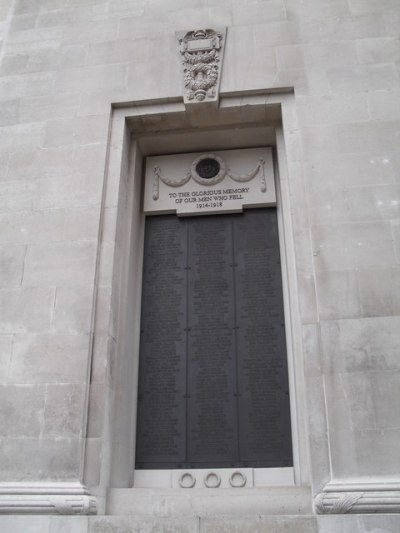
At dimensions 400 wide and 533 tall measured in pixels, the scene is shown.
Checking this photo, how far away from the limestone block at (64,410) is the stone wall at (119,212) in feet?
0.07

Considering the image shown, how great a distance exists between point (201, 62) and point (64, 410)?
7079 mm

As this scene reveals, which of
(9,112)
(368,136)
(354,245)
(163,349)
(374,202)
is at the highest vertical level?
(9,112)

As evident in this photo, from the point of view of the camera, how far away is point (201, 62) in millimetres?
10344

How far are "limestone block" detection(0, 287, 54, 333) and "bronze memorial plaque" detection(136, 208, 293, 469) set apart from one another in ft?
6.13

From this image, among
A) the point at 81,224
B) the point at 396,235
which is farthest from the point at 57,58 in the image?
the point at 396,235

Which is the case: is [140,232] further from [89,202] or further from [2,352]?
[2,352]

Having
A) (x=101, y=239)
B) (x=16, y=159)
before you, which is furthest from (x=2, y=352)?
(x=16, y=159)

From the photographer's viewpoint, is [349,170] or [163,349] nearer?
[349,170]

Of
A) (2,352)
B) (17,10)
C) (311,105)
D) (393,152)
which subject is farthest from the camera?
(17,10)

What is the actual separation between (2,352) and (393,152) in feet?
24.8

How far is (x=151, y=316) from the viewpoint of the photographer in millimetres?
9773

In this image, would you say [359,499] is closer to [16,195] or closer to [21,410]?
[21,410]

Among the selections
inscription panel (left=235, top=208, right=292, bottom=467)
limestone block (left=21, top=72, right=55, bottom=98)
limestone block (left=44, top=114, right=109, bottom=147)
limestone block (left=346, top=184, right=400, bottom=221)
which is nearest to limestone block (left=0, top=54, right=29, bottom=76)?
limestone block (left=21, top=72, right=55, bottom=98)

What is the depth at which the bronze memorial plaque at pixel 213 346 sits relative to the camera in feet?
28.5
